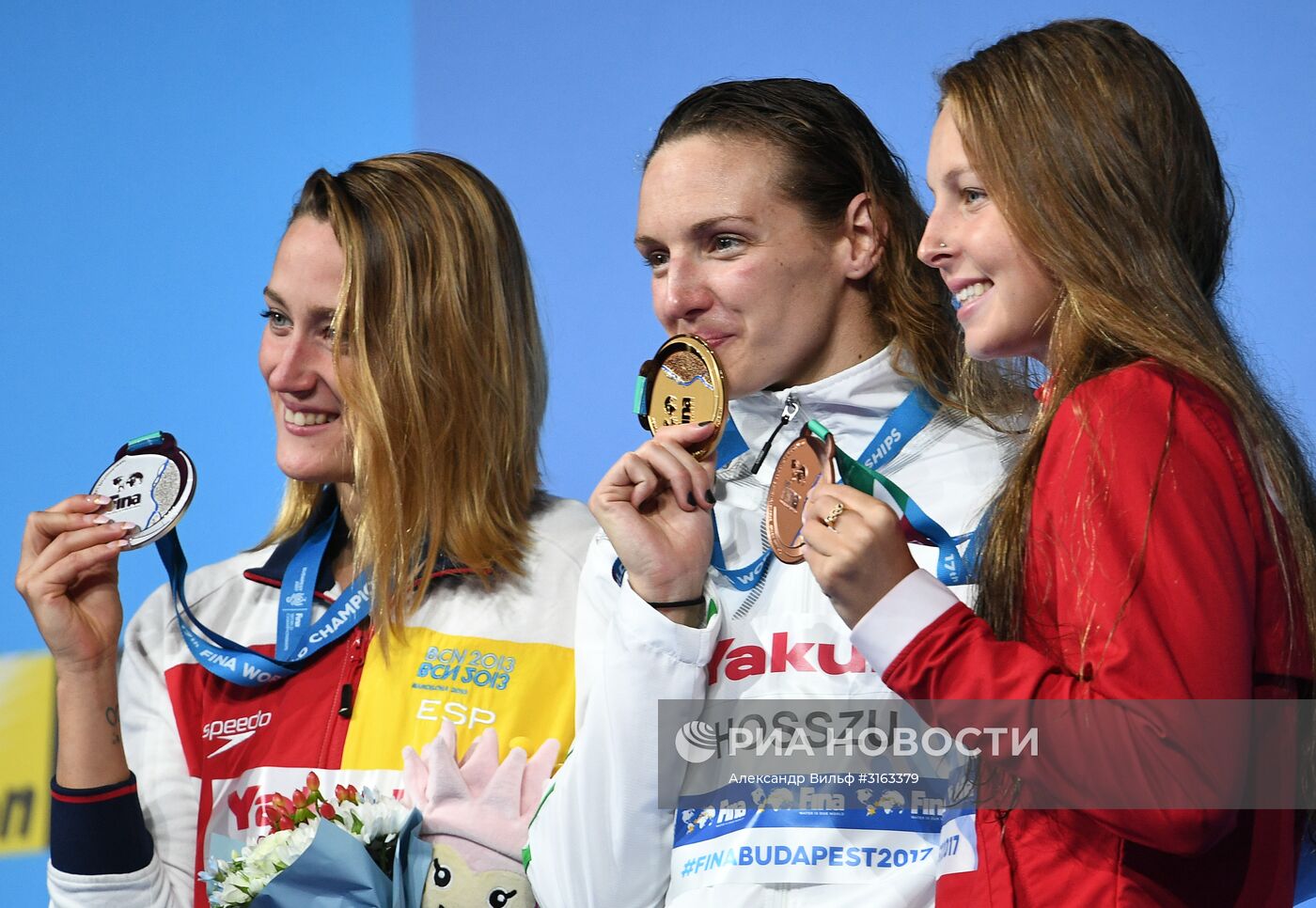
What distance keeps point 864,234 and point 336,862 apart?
1148mm

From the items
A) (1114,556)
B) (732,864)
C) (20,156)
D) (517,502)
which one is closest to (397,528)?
(517,502)

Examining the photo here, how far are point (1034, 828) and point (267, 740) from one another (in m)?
1.30

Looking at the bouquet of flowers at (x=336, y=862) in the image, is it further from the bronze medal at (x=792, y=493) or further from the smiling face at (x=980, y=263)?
the smiling face at (x=980, y=263)

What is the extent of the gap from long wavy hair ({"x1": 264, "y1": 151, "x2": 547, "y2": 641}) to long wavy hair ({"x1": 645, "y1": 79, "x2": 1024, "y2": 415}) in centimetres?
39

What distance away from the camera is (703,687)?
1.92m

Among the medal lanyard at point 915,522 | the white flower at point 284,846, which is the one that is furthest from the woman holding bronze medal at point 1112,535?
the white flower at point 284,846

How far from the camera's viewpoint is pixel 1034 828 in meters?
1.50

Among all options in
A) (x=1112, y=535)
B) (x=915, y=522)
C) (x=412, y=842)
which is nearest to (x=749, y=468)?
(x=915, y=522)

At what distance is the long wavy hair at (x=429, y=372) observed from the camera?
7.86 ft

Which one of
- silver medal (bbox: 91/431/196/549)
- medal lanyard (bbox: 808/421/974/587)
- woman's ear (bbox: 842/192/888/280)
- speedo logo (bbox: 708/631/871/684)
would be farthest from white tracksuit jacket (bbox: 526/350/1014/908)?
silver medal (bbox: 91/431/196/549)

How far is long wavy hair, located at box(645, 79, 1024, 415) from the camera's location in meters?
2.12

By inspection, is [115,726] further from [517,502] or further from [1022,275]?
[1022,275]

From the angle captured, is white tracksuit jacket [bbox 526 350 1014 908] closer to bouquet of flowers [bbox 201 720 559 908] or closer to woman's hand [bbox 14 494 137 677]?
bouquet of flowers [bbox 201 720 559 908]

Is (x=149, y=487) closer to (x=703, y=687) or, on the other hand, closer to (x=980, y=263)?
(x=703, y=687)
